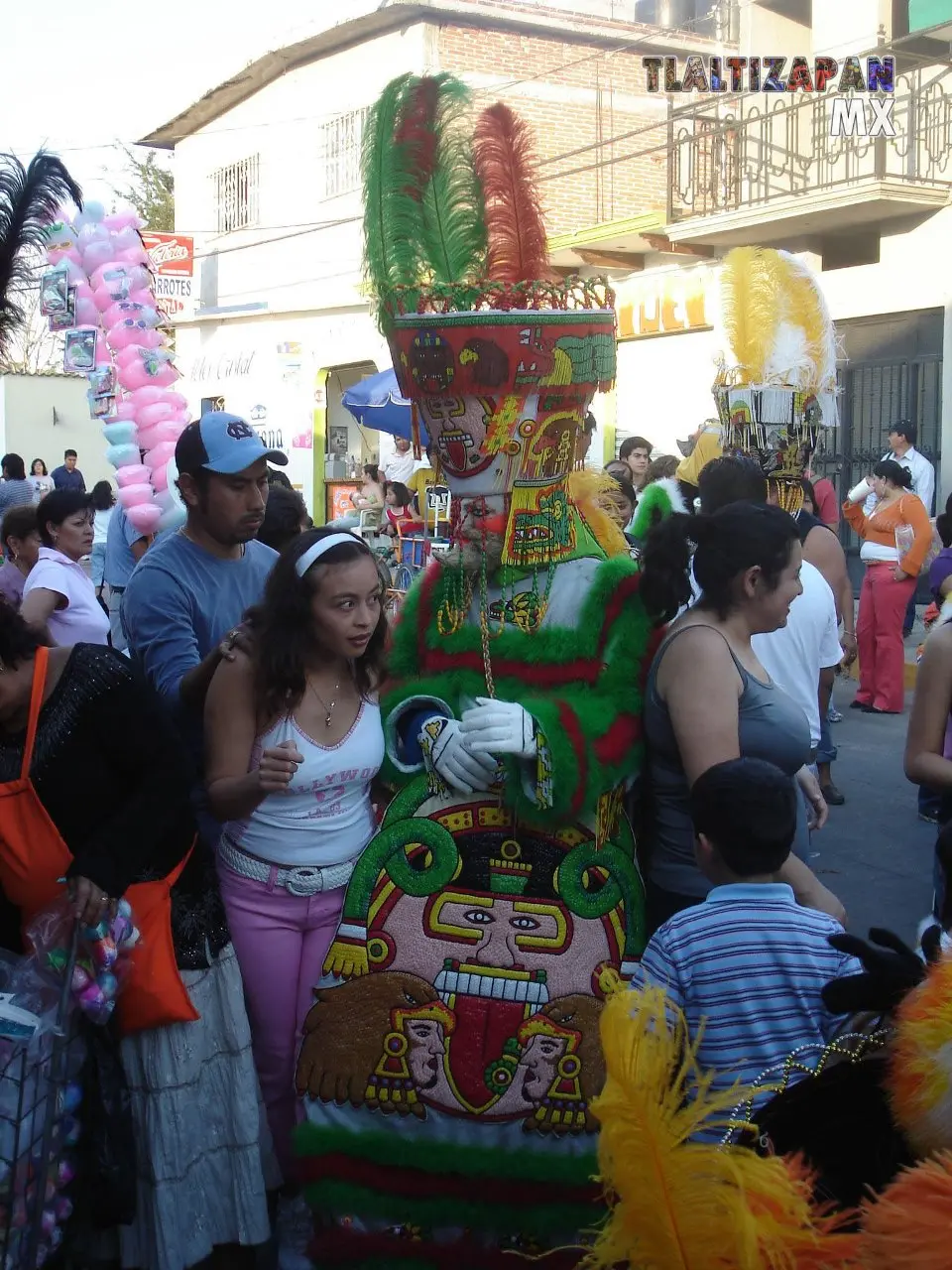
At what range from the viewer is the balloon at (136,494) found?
17.2ft

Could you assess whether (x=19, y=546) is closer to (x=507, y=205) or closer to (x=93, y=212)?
(x=93, y=212)

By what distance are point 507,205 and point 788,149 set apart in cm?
1299

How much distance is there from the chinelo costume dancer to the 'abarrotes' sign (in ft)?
35.2

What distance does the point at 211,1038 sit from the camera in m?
2.82

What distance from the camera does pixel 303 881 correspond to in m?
2.86

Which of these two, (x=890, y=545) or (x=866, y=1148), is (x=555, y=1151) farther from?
(x=890, y=545)

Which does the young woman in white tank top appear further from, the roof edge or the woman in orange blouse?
the roof edge

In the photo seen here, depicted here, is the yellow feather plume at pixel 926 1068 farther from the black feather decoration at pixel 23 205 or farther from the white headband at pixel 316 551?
→ the black feather decoration at pixel 23 205

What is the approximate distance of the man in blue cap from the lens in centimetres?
318

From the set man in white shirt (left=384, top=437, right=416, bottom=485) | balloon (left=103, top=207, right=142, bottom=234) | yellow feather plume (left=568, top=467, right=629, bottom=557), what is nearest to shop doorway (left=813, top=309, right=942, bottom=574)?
man in white shirt (left=384, top=437, right=416, bottom=485)

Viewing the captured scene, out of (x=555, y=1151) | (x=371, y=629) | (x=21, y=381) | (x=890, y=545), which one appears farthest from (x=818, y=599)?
(x=21, y=381)

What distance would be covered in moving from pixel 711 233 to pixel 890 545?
7.11 meters

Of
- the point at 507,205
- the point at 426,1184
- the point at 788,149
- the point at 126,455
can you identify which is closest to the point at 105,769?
the point at 426,1184

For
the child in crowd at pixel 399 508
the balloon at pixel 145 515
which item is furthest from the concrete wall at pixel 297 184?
the balloon at pixel 145 515
